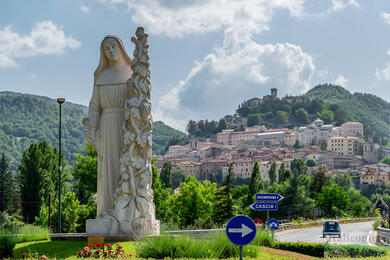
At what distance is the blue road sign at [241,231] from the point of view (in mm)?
7297

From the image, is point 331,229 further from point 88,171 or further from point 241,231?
point 241,231

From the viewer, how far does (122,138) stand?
42.8 ft

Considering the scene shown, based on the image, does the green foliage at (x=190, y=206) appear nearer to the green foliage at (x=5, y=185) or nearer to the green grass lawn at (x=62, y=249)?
the green foliage at (x=5, y=185)

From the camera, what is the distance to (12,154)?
5906 inches

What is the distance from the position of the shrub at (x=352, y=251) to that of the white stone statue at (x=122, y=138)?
162 inches

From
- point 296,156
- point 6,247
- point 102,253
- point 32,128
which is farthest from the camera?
point 32,128

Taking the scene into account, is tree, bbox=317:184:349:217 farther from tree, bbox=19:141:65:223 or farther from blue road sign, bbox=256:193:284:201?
blue road sign, bbox=256:193:284:201

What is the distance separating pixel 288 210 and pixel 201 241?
4980cm

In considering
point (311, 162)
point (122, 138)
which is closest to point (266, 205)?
point (122, 138)

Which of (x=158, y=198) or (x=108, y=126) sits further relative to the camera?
(x=158, y=198)

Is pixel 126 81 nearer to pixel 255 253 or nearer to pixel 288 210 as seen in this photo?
pixel 255 253

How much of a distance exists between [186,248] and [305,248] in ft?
14.8

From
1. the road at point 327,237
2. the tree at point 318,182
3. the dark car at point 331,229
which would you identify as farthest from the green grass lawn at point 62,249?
the tree at point 318,182

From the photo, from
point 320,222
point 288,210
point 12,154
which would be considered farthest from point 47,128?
point 320,222
